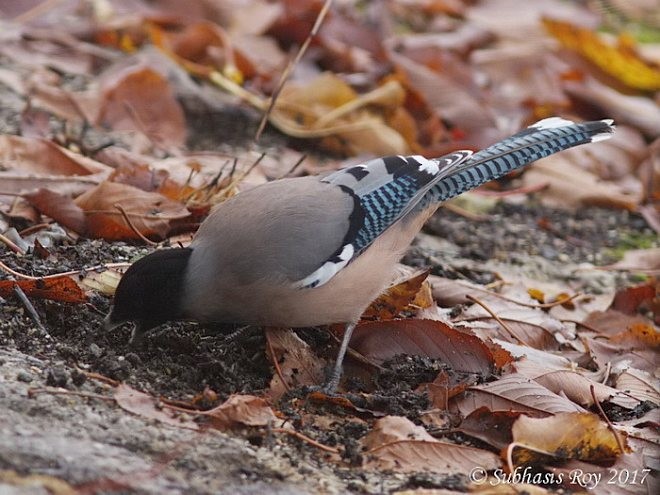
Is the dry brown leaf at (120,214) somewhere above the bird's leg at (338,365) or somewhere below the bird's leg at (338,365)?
above

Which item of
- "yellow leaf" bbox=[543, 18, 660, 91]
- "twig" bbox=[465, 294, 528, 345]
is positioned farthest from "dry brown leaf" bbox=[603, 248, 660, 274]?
"yellow leaf" bbox=[543, 18, 660, 91]

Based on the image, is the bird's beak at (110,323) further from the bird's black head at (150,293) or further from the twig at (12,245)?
the twig at (12,245)

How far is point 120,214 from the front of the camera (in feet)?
15.6

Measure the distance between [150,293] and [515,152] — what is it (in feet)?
6.59

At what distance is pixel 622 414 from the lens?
420cm

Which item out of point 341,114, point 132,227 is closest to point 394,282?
point 132,227

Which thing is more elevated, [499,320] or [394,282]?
[394,282]

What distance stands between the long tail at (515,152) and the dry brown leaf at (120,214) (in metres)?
1.16

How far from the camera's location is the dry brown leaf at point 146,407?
342 cm

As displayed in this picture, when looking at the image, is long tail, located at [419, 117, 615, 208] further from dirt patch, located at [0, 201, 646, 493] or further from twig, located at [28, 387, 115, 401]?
twig, located at [28, 387, 115, 401]

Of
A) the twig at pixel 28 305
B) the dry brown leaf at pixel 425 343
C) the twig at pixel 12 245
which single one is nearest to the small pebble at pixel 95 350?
the twig at pixel 28 305

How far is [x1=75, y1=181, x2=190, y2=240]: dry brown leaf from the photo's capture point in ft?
15.6

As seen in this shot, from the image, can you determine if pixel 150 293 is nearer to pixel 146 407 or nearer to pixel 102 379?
pixel 102 379

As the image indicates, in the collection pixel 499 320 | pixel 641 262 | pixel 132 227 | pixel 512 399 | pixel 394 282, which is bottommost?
pixel 641 262
